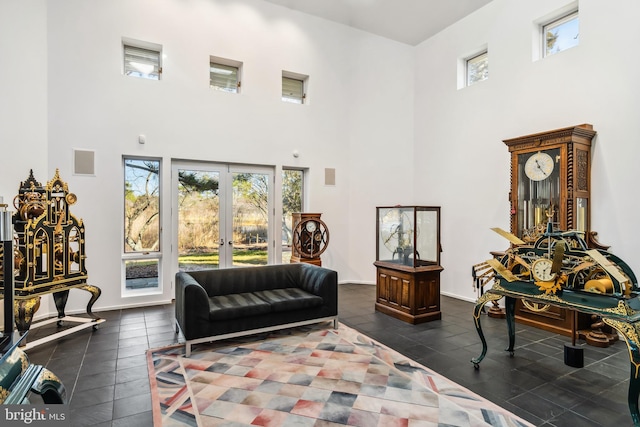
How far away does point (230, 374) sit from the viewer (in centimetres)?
309

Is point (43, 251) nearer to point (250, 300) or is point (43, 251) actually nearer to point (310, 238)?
point (250, 300)

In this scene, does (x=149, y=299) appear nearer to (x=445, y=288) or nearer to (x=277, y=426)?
(x=277, y=426)

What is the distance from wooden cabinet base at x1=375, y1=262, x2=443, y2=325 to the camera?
15.1 feet

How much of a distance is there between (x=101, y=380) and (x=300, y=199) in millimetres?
4616

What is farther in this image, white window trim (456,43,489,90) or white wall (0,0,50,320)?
white window trim (456,43,489,90)

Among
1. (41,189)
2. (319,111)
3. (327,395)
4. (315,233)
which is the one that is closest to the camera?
(327,395)

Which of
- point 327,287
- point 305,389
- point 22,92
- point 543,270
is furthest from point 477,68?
point 22,92

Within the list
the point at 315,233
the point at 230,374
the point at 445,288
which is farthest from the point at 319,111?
the point at 230,374

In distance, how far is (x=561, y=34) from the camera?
4.90 meters

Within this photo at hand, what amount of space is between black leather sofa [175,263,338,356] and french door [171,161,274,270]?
5.67ft

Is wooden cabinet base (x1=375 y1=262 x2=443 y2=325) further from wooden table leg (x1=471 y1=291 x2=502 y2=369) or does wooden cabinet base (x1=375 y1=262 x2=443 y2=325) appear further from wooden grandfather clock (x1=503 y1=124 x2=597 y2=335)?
wooden table leg (x1=471 y1=291 x2=502 y2=369)

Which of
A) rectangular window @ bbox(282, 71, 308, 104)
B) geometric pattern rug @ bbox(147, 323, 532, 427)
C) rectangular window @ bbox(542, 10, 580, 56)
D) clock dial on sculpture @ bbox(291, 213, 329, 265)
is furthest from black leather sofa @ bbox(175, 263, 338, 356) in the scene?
rectangular window @ bbox(542, 10, 580, 56)

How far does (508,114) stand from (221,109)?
4.78 meters

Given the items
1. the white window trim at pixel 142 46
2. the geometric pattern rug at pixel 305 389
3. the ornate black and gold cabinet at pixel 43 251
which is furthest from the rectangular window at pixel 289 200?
the ornate black and gold cabinet at pixel 43 251
